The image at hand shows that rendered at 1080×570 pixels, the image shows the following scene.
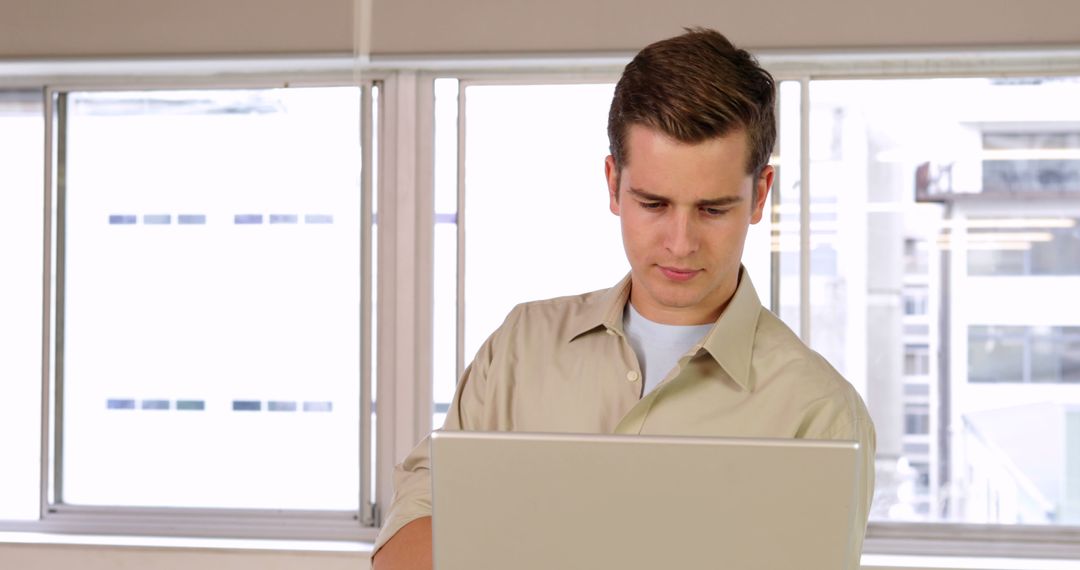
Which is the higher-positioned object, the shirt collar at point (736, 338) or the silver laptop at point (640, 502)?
the shirt collar at point (736, 338)

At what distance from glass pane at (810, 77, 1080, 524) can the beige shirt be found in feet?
7.65

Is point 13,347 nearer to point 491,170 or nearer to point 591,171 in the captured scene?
point 491,170

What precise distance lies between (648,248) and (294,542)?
9.21 feet

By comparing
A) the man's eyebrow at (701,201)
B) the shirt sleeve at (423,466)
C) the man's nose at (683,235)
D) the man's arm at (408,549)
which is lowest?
the man's arm at (408,549)

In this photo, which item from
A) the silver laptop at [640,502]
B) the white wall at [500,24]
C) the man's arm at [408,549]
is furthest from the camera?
the white wall at [500,24]

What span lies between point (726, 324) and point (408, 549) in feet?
1.57

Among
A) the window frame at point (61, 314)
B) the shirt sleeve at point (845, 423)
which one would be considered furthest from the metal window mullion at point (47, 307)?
the shirt sleeve at point (845, 423)

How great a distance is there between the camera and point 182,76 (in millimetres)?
3912

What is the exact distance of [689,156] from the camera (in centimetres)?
128

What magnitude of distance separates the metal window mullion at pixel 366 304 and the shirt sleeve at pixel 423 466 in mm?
2317

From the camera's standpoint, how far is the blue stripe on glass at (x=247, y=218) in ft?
→ 12.8

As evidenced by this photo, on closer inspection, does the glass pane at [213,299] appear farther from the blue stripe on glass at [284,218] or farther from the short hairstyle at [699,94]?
the short hairstyle at [699,94]

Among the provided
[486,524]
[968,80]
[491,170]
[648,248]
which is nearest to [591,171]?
[491,170]

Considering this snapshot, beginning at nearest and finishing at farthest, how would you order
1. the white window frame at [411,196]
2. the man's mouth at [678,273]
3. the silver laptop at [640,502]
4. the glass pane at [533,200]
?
the silver laptop at [640,502] < the man's mouth at [678,273] < the white window frame at [411,196] < the glass pane at [533,200]
